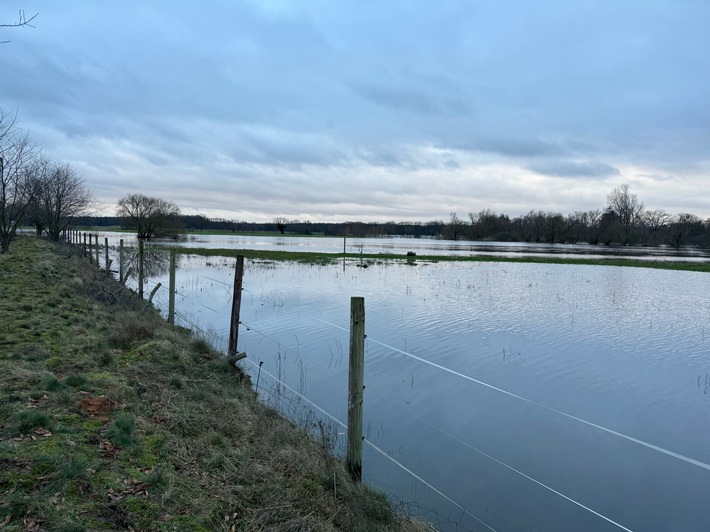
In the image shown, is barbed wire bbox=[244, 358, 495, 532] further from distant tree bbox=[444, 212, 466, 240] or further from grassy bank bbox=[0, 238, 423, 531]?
distant tree bbox=[444, 212, 466, 240]

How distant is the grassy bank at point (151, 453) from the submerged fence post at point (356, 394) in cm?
19

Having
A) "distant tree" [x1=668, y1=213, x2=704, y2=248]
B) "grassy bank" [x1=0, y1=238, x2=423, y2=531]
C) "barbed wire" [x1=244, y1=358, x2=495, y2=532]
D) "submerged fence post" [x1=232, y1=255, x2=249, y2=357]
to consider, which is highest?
"distant tree" [x1=668, y1=213, x2=704, y2=248]

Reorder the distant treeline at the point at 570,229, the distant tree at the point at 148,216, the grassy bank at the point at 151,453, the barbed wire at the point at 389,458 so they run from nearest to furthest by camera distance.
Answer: the grassy bank at the point at 151,453 < the barbed wire at the point at 389,458 < the distant tree at the point at 148,216 < the distant treeline at the point at 570,229

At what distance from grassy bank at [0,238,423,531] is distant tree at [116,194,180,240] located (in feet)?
278

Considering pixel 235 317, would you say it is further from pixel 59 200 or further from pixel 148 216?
pixel 148 216

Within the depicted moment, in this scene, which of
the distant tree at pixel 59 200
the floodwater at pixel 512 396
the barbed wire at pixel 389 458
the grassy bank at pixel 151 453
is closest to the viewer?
the grassy bank at pixel 151 453

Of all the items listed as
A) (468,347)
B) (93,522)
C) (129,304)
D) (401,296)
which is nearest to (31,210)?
(129,304)

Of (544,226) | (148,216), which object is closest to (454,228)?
(544,226)

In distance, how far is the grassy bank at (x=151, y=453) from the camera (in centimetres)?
342

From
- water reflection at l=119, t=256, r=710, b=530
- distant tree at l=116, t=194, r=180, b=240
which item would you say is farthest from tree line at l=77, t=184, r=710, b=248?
water reflection at l=119, t=256, r=710, b=530

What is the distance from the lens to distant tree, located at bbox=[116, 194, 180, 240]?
85125 millimetres

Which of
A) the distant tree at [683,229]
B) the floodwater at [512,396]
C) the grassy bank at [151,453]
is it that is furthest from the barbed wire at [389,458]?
the distant tree at [683,229]

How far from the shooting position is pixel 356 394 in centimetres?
484

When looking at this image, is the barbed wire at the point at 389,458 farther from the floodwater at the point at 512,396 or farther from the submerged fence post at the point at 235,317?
the submerged fence post at the point at 235,317
